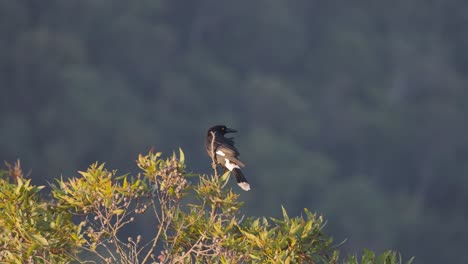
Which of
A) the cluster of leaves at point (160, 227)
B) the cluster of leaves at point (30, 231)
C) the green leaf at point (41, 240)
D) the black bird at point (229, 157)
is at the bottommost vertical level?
the green leaf at point (41, 240)

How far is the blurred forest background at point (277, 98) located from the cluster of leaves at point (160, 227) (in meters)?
35.9

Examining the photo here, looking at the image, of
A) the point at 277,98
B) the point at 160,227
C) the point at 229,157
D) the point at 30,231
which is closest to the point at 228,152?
the point at 229,157

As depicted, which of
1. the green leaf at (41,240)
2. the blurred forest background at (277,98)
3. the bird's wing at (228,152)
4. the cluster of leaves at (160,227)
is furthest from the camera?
the blurred forest background at (277,98)

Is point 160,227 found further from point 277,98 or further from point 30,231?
point 277,98

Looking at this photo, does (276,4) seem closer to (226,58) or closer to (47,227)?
(226,58)

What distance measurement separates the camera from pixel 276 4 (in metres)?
64.2

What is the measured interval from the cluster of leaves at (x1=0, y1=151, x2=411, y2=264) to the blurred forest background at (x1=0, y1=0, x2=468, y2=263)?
35868 mm

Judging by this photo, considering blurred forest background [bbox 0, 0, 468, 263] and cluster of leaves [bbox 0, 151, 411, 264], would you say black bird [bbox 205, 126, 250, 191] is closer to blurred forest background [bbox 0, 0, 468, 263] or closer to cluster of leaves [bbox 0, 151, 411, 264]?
cluster of leaves [bbox 0, 151, 411, 264]

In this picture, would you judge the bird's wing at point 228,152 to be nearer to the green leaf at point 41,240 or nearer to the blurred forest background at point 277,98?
the green leaf at point 41,240

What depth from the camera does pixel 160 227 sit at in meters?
7.48

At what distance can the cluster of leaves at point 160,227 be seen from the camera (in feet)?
23.6

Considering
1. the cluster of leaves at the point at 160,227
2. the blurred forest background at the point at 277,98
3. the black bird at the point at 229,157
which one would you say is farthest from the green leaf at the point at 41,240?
the blurred forest background at the point at 277,98

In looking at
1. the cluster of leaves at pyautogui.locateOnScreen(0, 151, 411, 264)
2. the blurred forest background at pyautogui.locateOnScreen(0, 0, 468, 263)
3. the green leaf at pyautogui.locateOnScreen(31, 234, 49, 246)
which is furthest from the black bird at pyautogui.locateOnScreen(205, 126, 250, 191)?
the blurred forest background at pyautogui.locateOnScreen(0, 0, 468, 263)

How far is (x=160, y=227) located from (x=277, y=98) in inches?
1904
